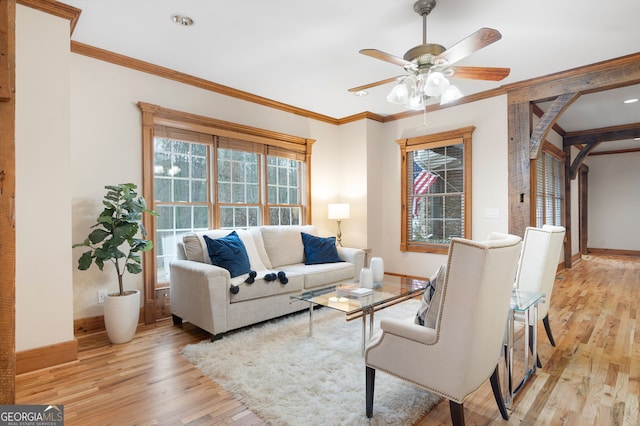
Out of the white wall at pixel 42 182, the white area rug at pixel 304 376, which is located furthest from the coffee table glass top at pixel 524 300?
the white wall at pixel 42 182

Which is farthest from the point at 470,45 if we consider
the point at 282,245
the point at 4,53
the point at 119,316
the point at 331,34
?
the point at 119,316

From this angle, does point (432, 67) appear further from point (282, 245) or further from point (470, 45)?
point (282, 245)

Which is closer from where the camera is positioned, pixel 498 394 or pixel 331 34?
pixel 498 394

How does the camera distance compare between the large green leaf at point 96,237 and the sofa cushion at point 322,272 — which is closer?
the large green leaf at point 96,237

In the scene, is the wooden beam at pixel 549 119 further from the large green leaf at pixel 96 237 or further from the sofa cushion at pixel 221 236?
the large green leaf at pixel 96 237

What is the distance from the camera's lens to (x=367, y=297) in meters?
2.67

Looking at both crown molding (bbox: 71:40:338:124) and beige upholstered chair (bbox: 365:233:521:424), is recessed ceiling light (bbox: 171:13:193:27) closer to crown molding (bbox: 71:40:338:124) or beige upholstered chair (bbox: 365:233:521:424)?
crown molding (bbox: 71:40:338:124)

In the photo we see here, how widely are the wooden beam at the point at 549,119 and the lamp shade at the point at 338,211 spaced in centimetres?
249

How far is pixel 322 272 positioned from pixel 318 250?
1.66 ft

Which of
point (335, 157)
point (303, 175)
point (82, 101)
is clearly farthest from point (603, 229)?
point (82, 101)

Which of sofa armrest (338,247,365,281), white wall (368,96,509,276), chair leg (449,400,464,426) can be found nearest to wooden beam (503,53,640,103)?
white wall (368,96,509,276)

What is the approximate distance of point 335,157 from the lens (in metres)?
5.61

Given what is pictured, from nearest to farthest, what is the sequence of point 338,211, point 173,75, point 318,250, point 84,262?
point 84,262
point 173,75
point 318,250
point 338,211

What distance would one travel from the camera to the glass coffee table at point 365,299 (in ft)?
8.11
